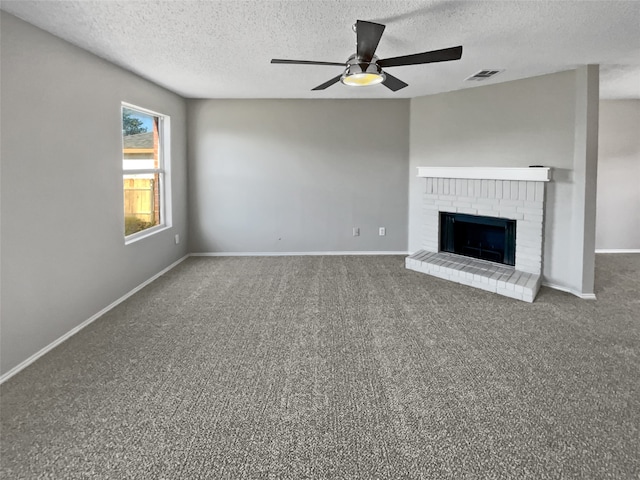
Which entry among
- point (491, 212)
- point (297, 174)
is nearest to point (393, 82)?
point (491, 212)

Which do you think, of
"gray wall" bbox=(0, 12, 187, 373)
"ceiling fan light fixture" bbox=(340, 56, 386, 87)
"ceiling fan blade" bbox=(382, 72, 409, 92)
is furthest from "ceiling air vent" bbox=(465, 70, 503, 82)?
"gray wall" bbox=(0, 12, 187, 373)

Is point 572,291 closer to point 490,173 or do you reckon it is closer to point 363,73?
point 490,173

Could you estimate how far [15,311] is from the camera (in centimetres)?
272

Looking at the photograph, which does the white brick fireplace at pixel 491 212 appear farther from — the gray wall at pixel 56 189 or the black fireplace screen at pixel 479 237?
the gray wall at pixel 56 189

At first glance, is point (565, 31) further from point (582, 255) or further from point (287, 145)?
point (287, 145)

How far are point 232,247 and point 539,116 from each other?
4.55 meters

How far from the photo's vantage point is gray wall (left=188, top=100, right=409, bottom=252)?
20.7 ft

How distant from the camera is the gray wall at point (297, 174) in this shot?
20.7ft

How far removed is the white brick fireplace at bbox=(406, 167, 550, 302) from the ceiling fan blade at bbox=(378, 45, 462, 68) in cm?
241

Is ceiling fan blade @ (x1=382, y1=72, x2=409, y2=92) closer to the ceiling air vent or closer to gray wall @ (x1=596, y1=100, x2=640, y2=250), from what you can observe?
the ceiling air vent

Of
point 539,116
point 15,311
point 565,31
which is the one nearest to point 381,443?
point 15,311

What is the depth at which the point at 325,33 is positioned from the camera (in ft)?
10.4

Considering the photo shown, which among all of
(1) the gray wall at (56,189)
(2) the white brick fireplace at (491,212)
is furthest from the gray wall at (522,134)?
(1) the gray wall at (56,189)

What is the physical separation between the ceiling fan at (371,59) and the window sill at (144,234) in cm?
269
